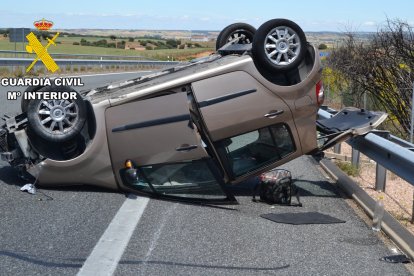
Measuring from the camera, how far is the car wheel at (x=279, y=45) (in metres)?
7.22

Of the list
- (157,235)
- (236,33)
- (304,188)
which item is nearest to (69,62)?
(236,33)

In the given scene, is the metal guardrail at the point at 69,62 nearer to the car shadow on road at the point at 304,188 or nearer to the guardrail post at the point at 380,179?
the car shadow on road at the point at 304,188

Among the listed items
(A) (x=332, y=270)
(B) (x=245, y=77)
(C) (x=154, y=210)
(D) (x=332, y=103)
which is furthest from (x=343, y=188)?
(D) (x=332, y=103)

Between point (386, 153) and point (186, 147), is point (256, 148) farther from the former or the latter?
point (386, 153)

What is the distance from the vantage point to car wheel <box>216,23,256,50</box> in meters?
9.34

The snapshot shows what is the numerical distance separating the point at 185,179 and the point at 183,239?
4.70 feet

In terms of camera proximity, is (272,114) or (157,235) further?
(272,114)

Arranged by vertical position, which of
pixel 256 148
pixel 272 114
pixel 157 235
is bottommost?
pixel 157 235

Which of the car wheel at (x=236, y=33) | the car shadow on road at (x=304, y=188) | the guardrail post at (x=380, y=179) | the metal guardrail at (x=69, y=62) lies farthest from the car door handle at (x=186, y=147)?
the metal guardrail at (x=69, y=62)

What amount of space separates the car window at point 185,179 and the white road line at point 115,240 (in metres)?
0.27

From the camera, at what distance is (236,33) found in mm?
9453

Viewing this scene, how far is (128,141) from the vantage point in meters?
6.88

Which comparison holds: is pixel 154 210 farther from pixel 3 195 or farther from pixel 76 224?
pixel 3 195

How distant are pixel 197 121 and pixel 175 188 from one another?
78 centimetres
